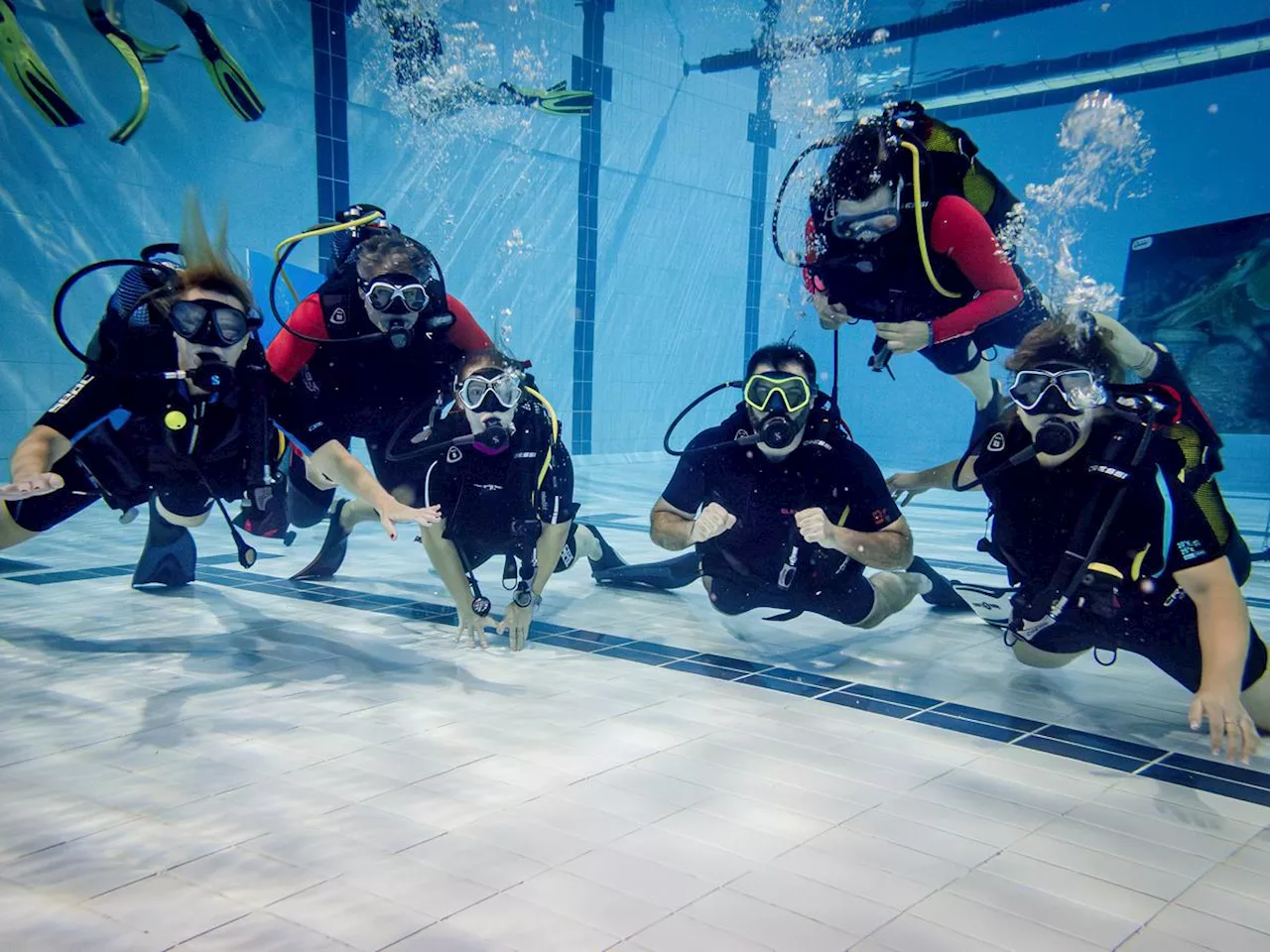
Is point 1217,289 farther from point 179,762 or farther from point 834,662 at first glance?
point 179,762

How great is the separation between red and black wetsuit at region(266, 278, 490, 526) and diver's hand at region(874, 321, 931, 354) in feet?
5.95

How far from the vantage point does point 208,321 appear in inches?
127

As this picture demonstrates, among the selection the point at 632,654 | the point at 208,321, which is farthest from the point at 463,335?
the point at 632,654

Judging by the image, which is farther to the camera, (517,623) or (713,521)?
(517,623)

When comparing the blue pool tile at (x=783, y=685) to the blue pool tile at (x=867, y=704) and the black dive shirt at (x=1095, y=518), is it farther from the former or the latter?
the black dive shirt at (x=1095, y=518)

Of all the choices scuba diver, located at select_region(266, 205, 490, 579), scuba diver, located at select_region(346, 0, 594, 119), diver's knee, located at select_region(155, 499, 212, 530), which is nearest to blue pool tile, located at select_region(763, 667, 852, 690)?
scuba diver, located at select_region(266, 205, 490, 579)

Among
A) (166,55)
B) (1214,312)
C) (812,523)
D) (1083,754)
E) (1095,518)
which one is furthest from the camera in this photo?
(166,55)

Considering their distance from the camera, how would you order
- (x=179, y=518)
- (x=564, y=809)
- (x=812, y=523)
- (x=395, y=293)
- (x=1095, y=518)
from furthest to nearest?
(x=179, y=518) < (x=395, y=293) < (x=812, y=523) < (x=1095, y=518) < (x=564, y=809)

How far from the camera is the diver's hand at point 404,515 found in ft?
10.2

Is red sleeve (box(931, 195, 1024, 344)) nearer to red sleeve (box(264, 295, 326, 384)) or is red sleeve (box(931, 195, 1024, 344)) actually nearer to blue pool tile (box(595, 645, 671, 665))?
blue pool tile (box(595, 645, 671, 665))

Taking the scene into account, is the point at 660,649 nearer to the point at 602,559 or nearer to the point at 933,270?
the point at 602,559

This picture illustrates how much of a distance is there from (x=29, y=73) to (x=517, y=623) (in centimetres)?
762

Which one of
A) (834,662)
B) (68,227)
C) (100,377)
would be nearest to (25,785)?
(100,377)

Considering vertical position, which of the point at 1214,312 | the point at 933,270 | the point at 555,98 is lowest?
the point at 933,270
